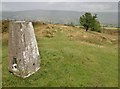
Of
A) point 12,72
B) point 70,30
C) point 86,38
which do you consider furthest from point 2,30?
point 12,72

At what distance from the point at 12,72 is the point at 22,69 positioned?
1.71 meters

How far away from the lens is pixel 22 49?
1012 inches

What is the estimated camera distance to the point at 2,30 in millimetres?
50250

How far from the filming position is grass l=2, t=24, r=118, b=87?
26.0 metres

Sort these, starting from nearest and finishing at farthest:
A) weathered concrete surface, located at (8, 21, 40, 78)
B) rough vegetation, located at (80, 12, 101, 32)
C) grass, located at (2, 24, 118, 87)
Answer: weathered concrete surface, located at (8, 21, 40, 78) < grass, located at (2, 24, 118, 87) < rough vegetation, located at (80, 12, 101, 32)

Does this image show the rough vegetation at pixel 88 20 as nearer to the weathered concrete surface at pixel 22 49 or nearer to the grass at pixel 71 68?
the grass at pixel 71 68

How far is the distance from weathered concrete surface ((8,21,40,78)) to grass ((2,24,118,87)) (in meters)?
0.94

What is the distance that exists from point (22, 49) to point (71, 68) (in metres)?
6.73

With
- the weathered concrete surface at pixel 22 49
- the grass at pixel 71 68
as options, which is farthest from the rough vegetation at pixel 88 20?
the weathered concrete surface at pixel 22 49

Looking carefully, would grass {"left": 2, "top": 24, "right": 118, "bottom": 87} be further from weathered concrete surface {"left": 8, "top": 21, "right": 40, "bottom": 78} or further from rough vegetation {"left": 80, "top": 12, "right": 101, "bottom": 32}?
rough vegetation {"left": 80, "top": 12, "right": 101, "bottom": 32}

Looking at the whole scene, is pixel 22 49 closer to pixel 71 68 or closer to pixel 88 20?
pixel 71 68

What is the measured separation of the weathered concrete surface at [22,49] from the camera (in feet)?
84.5

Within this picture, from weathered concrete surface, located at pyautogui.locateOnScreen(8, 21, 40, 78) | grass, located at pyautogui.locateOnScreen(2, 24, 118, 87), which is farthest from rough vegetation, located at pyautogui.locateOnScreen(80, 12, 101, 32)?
weathered concrete surface, located at pyautogui.locateOnScreen(8, 21, 40, 78)

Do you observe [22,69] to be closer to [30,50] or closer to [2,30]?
[30,50]
